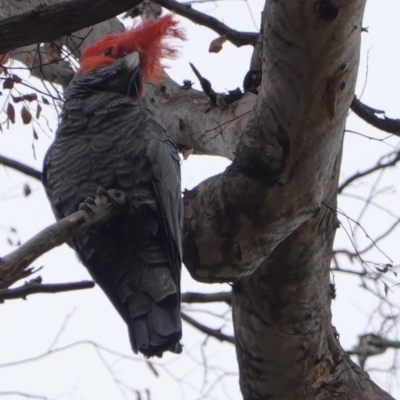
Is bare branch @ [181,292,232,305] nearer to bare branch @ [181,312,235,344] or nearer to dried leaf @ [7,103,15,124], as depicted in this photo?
bare branch @ [181,312,235,344]

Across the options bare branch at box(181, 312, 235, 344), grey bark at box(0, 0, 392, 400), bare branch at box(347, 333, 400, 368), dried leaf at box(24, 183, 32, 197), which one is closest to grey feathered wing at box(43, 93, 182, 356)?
grey bark at box(0, 0, 392, 400)

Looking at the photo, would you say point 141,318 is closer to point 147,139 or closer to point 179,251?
point 179,251

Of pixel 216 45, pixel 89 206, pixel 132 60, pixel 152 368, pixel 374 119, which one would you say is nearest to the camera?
pixel 89 206

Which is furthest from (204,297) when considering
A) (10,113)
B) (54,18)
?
(54,18)

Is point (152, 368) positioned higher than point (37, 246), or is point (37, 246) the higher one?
point (152, 368)

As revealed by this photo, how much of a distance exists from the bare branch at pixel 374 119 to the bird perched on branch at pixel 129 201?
127cm

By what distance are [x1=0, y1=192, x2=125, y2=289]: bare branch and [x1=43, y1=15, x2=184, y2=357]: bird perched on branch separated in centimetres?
83

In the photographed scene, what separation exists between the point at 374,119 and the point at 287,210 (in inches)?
57.8

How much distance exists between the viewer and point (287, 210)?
10.5 ft

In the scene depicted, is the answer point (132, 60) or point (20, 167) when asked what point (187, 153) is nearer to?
point (132, 60)

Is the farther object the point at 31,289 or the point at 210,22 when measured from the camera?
the point at 210,22

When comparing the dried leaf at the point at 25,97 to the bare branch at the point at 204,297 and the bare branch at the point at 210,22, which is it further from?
the bare branch at the point at 204,297

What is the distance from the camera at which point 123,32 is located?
5.19 meters

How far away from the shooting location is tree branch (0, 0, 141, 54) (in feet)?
8.70
